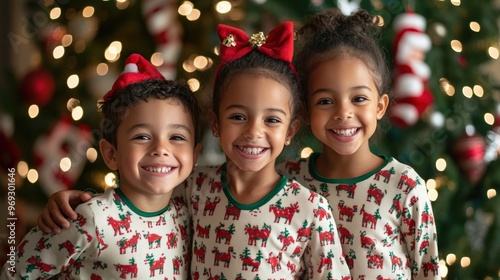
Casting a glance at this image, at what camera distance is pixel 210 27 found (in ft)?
5.82

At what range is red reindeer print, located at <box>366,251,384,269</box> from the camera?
151cm

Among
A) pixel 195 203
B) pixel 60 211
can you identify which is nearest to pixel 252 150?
pixel 195 203

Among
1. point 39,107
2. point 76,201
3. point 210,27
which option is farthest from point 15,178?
point 210,27

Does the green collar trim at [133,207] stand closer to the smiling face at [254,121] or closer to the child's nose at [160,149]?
the child's nose at [160,149]

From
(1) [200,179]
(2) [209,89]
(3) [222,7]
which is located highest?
(3) [222,7]

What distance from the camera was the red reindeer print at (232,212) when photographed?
1452 mm

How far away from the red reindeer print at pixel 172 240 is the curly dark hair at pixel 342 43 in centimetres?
50

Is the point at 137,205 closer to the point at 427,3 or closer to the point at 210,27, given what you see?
the point at 210,27

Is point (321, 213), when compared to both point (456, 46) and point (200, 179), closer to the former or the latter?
point (200, 179)

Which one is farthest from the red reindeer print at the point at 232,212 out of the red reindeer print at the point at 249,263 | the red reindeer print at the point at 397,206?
the red reindeer print at the point at 397,206

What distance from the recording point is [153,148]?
1.41m

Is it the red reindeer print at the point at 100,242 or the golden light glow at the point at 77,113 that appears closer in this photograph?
the red reindeer print at the point at 100,242

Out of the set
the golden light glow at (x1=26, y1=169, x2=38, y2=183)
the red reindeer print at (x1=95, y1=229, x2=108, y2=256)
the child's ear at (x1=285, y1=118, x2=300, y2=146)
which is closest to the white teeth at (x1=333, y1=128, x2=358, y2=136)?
the child's ear at (x1=285, y1=118, x2=300, y2=146)

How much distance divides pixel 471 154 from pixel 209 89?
98 centimetres
